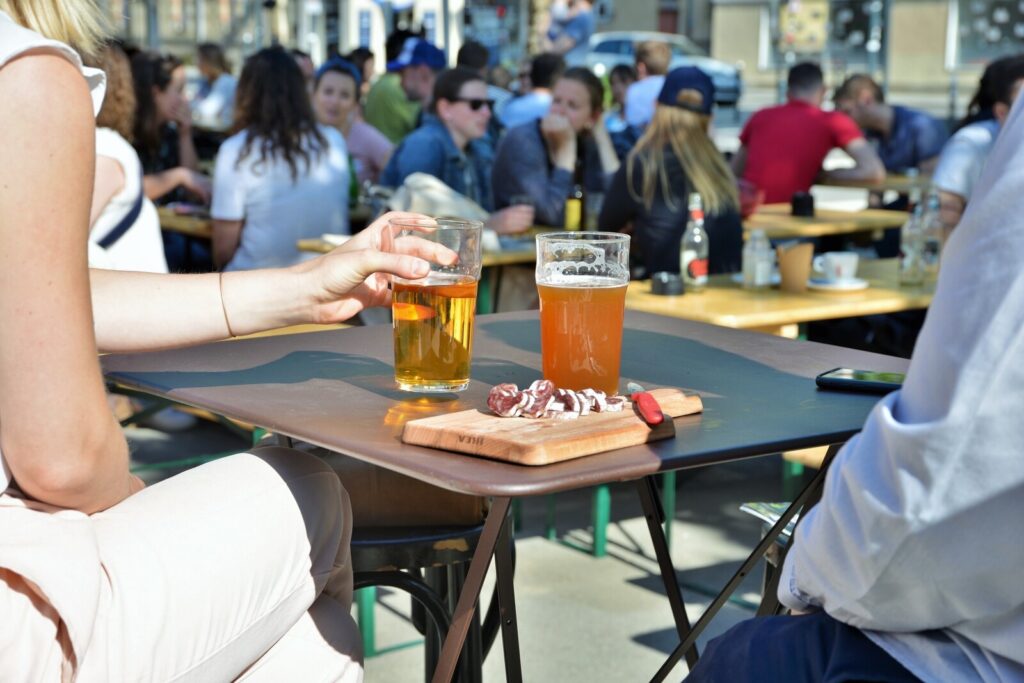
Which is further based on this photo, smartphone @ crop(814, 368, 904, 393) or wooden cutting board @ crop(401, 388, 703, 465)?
smartphone @ crop(814, 368, 904, 393)

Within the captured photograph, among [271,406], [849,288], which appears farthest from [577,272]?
[849,288]

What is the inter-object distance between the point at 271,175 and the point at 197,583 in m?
3.79

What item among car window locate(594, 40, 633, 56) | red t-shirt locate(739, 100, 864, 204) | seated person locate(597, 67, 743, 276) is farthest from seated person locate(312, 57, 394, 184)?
car window locate(594, 40, 633, 56)

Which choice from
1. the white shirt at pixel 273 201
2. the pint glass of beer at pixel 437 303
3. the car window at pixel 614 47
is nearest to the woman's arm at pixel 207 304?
the pint glass of beer at pixel 437 303

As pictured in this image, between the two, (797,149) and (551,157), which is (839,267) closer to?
(551,157)

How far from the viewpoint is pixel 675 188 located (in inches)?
178

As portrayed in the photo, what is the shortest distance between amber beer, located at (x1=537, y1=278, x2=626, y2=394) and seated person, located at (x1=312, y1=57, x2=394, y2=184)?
17.5 ft

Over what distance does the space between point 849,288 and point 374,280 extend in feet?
7.02

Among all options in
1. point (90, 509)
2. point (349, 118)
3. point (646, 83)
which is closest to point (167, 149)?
point (349, 118)

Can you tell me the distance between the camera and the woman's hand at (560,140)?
220 inches

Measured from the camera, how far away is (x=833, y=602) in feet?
4.11

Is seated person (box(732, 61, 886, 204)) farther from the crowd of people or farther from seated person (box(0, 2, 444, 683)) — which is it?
seated person (box(0, 2, 444, 683))

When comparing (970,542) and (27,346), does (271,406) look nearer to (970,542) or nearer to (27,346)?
(27,346)

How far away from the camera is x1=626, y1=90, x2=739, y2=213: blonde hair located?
4.51 meters
